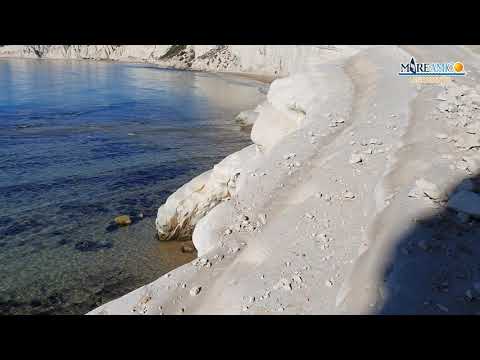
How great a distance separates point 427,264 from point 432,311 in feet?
2.66

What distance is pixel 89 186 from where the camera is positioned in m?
16.6

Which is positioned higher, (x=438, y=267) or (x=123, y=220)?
(x=438, y=267)

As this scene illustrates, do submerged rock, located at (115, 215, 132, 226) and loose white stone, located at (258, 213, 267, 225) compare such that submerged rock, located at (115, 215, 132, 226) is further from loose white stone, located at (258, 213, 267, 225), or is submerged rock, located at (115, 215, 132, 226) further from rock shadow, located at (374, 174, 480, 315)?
rock shadow, located at (374, 174, 480, 315)

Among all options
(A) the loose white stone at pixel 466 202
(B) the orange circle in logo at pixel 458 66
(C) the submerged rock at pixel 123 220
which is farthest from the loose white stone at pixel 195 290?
(B) the orange circle in logo at pixel 458 66

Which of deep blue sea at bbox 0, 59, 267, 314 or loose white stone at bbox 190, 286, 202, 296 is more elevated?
loose white stone at bbox 190, 286, 202, 296

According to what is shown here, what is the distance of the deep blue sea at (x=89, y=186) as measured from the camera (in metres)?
10.1

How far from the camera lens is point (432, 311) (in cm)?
436

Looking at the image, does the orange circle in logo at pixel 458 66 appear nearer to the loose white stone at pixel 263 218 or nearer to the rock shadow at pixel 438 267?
the rock shadow at pixel 438 267

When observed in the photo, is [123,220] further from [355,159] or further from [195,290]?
[355,159]

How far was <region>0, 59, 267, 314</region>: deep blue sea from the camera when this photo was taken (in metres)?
10.1

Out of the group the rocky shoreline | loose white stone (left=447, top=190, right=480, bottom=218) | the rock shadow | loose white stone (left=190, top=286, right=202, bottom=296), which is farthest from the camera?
loose white stone (left=190, top=286, right=202, bottom=296)

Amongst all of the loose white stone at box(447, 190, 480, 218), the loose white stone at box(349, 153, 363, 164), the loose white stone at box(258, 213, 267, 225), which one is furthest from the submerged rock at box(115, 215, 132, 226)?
the loose white stone at box(447, 190, 480, 218)

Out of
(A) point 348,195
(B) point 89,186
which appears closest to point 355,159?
(A) point 348,195

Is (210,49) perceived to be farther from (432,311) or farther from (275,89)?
(432,311)
